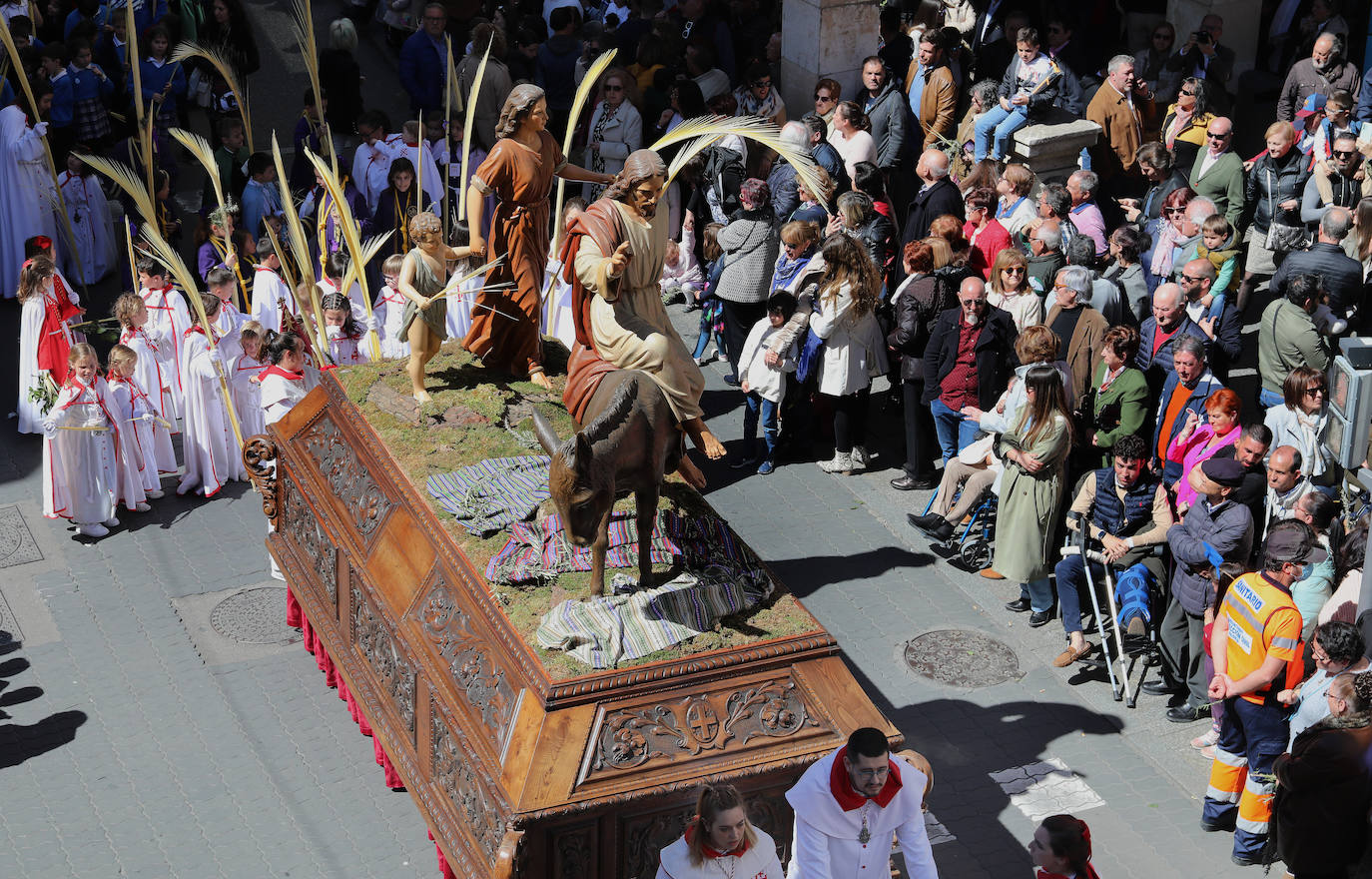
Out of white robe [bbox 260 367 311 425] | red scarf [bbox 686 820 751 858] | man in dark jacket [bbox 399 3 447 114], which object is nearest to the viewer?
red scarf [bbox 686 820 751 858]

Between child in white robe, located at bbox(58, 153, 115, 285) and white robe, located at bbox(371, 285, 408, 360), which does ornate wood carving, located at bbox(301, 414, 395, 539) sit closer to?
white robe, located at bbox(371, 285, 408, 360)

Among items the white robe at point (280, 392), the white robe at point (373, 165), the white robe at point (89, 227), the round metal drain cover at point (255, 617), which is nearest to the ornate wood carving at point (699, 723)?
the round metal drain cover at point (255, 617)

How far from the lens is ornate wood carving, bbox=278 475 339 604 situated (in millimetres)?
10758

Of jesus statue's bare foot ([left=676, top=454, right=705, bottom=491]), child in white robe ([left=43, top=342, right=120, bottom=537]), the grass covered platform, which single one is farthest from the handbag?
child in white robe ([left=43, top=342, right=120, bottom=537])

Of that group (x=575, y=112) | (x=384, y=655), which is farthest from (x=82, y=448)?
(x=575, y=112)

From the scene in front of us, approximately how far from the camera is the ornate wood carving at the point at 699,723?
800cm

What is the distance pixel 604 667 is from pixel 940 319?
5068mm

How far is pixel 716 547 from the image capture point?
9.38 meters

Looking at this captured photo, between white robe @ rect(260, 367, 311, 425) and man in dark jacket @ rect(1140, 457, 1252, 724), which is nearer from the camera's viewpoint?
man in dark jacket @ rect(1140, 457, 1252, 724)

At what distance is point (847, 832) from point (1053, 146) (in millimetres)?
8691

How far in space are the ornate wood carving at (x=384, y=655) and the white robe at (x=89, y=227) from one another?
25.1 ft

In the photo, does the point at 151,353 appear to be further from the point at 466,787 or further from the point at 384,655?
the point at 466,787

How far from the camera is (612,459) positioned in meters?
8.12

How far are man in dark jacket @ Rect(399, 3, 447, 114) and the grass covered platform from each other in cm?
733
